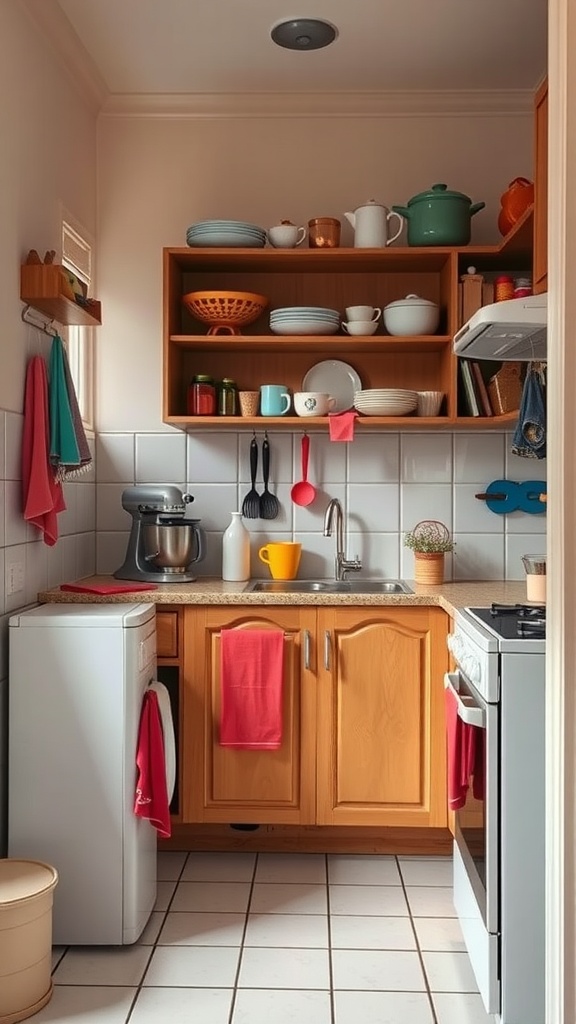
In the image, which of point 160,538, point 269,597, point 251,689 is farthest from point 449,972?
point 160,538

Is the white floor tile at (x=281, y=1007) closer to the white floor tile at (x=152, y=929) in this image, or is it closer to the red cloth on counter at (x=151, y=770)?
the white floor tile at (x=152, y=929)

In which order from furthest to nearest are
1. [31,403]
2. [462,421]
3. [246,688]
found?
[462,421] → [246,688] → [31,403]

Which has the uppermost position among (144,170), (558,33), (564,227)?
(144,170)

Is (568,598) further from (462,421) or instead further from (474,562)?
(474,562)

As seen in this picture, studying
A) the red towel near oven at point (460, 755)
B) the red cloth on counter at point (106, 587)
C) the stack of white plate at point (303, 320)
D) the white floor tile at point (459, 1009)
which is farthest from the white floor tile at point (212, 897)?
the stack of white plate at point (303, 320)

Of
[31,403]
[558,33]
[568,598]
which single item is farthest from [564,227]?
[31,403]

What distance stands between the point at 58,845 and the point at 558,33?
7.05ft

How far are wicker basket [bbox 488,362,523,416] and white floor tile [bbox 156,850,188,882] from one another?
6.02 ft

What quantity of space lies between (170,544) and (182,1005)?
1.47 m

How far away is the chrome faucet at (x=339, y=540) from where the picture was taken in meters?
3.42

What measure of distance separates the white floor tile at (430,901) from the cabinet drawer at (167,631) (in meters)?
1.05

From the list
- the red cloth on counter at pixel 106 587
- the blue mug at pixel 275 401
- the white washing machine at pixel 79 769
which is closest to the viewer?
the white washing machine at pixel 79 769

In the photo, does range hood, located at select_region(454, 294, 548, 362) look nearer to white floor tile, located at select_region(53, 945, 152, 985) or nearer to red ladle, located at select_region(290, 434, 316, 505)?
red ladle, located at select_region(290, 434, 316, 505)

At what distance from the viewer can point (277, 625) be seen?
300cm
